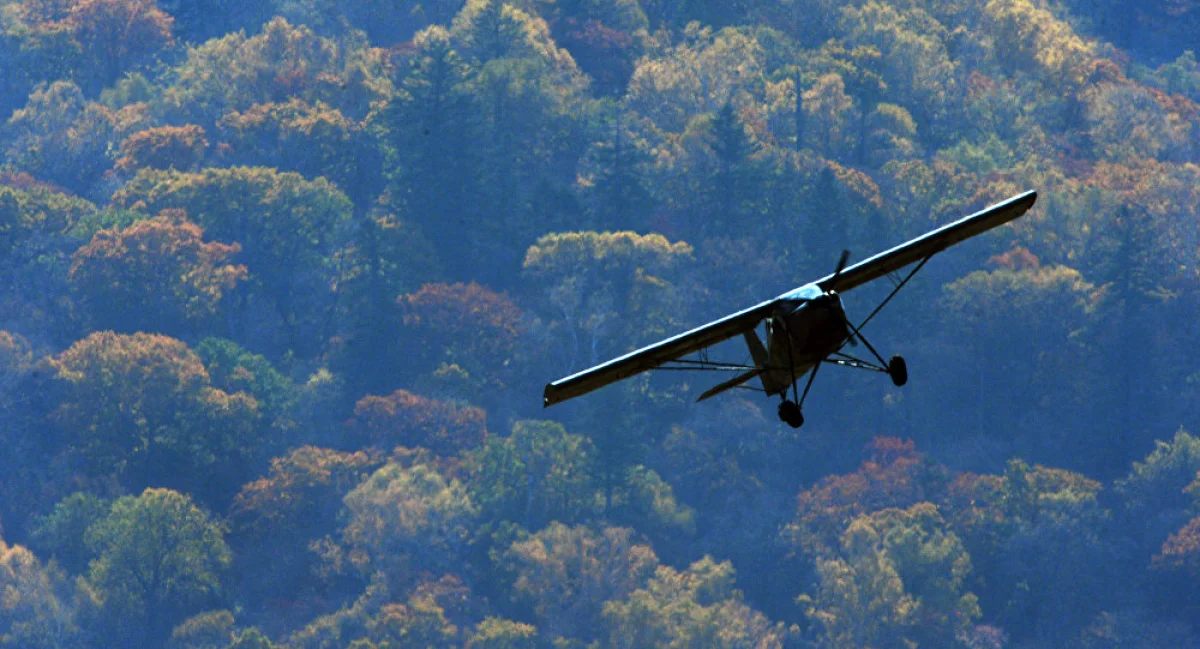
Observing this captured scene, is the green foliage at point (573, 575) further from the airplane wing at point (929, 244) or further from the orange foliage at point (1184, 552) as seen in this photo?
the airplane wing at point (929, 244)

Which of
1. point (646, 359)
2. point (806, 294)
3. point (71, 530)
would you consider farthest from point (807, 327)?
point (71, 530)

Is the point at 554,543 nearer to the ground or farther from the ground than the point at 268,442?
nearer to the ground

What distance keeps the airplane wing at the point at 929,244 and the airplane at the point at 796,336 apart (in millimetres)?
21

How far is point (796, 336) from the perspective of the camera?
46219 mm

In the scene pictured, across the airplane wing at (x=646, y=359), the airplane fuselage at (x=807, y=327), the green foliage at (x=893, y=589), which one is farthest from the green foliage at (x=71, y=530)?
the airplane fuselage at (x=807, y=327)

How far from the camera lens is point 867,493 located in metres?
189

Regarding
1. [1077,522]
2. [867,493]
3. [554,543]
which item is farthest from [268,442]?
[1077,522]

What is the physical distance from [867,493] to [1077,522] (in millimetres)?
16100

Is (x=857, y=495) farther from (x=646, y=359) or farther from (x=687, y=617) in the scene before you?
(x=646, y=359)

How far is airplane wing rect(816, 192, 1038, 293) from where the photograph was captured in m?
50.2

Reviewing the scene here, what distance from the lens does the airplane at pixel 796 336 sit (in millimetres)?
45906

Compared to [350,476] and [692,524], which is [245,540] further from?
[692,524]

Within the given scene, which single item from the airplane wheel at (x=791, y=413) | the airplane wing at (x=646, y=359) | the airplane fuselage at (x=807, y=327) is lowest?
the airplane wheel at (x=791, y=413)

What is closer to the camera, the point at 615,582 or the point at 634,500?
the point at 615,582
